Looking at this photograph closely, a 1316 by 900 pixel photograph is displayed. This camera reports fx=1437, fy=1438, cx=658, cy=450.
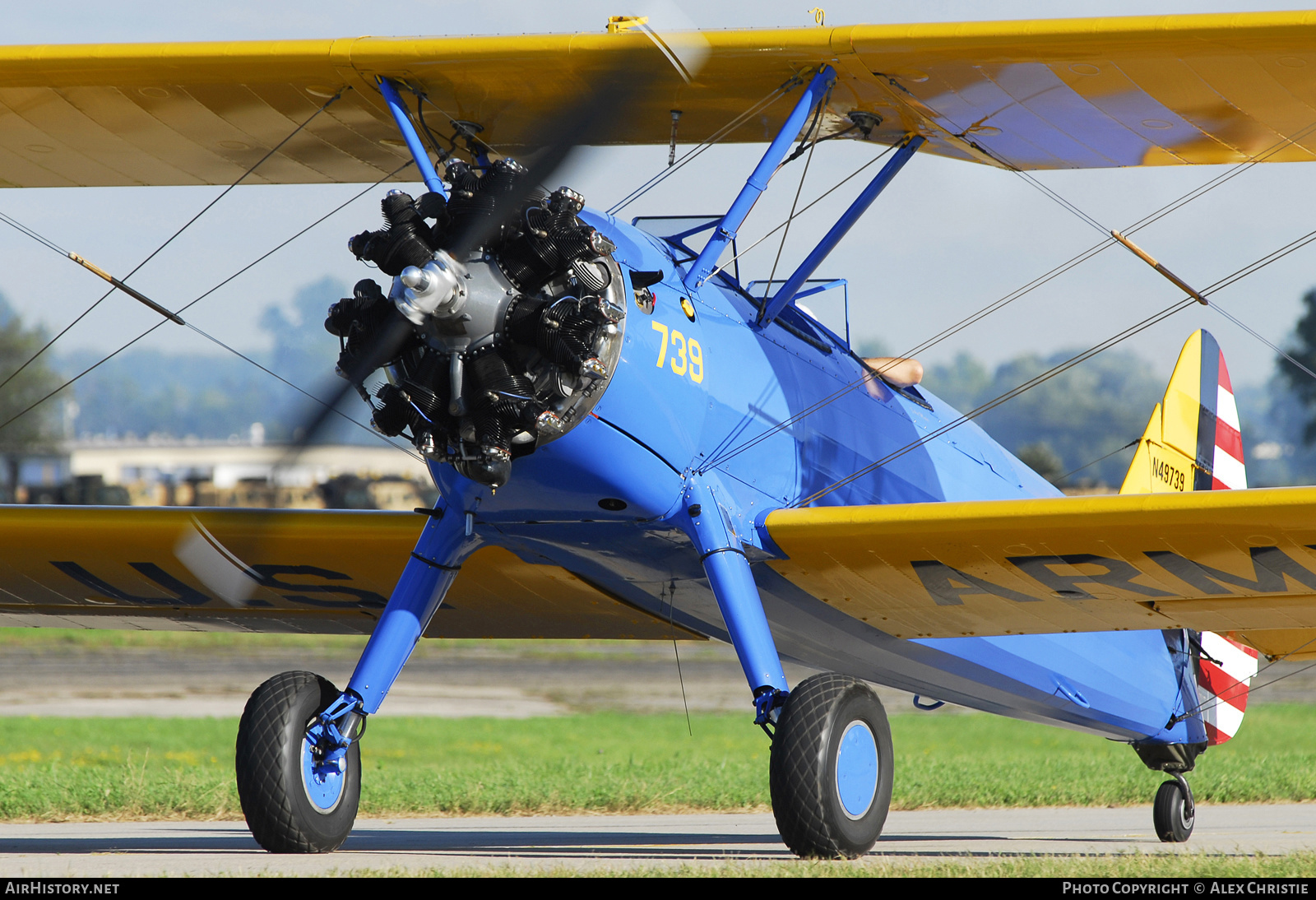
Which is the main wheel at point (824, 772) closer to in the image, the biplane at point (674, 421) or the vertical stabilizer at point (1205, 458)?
the biplane at point (674, 421)

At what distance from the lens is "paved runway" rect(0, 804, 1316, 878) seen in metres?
5.65

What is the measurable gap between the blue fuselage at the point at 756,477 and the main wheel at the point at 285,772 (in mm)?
1039

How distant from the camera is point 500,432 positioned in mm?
5426

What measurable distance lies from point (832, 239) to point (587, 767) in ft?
24.2

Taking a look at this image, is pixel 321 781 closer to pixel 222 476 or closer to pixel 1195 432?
pixel 1195 432

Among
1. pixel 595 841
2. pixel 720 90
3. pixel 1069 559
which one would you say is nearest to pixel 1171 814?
pixel 1069 559

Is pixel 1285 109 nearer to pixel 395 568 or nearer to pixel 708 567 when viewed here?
pixel 708 567

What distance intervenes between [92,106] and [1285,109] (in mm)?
6147

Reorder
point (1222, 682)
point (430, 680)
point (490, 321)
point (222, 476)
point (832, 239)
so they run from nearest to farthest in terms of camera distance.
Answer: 1. point (490, 321)
2. point (832, 239)
3. point (1222, 682)
4. point (430, 680)
5. point (222, 476)

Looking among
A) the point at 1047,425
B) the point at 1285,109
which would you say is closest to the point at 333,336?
the point at 1285,109

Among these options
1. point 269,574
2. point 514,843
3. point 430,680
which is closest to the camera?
point 514,843

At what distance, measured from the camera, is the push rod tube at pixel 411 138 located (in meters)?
6.01

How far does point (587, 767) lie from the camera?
13.0 m
